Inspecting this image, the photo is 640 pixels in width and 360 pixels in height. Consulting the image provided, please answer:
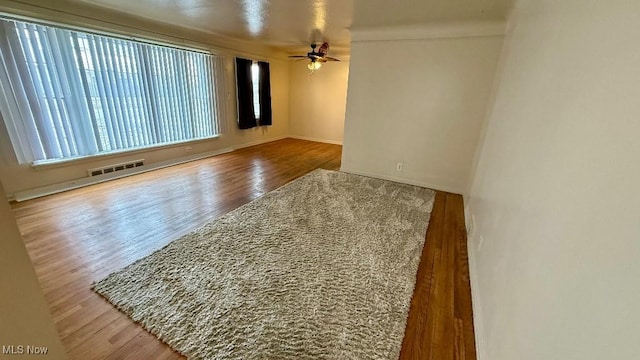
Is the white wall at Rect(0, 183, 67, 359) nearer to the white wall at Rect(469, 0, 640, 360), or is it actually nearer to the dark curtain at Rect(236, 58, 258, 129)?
the white wall at Rect(469, 0, 640, 360)

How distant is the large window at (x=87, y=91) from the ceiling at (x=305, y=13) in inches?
21.3

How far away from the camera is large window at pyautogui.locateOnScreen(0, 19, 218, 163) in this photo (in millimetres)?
2689

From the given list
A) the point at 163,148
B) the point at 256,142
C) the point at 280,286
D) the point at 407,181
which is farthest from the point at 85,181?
the point at 407,181

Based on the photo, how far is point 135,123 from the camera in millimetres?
3764

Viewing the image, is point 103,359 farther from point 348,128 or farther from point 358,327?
point 348,128

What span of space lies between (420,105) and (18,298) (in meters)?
3.92

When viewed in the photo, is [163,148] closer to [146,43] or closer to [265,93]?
[146,43]

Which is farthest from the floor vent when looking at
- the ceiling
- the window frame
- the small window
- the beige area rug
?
the small window

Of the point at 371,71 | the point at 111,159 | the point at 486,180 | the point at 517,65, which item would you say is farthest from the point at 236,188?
the point at 517,65

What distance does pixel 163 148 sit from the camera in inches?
167

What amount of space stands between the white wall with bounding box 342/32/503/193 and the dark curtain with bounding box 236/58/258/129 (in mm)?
2674

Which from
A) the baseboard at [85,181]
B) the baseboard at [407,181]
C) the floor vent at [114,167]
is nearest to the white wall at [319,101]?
the baseboard at [407,181]

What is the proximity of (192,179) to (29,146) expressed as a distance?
1698mm

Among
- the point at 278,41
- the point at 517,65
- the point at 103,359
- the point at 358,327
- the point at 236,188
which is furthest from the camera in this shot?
the point at 278,41
